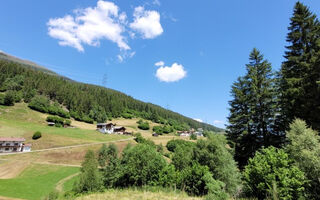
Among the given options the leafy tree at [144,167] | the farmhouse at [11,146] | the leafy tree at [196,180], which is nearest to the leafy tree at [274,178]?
the leafy tree at [196,180]

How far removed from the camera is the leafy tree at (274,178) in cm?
744

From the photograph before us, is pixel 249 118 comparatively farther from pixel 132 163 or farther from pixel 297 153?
pixel 132 163

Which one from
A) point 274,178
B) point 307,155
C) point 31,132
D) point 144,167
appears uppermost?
point 307,155

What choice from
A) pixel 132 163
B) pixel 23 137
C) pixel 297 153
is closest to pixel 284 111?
pixel 297 153

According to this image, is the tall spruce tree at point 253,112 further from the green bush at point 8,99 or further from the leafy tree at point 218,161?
the green bush at point 8,99

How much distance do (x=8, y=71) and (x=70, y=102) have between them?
4902cm

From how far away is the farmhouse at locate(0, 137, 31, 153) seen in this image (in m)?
43.1

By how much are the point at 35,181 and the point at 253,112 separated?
127ft

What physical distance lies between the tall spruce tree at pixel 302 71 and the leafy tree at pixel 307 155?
184 inches

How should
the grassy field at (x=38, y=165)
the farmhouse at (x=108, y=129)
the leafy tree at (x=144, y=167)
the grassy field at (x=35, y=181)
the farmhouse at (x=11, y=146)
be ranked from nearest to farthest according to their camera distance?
the leafy tree at (x=144, y=167) → the grassy field at (x=35, y=181) → the grassy field at (x=38, y=165) → the farmhouse at (x=11, y=146) → the farmhouse at (x=108, y=129)

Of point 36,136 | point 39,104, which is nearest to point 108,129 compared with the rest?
point 36,136

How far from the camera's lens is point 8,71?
10288 cm

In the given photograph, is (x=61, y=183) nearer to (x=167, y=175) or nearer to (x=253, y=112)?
(x=167, y=175)

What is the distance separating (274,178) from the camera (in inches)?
294
